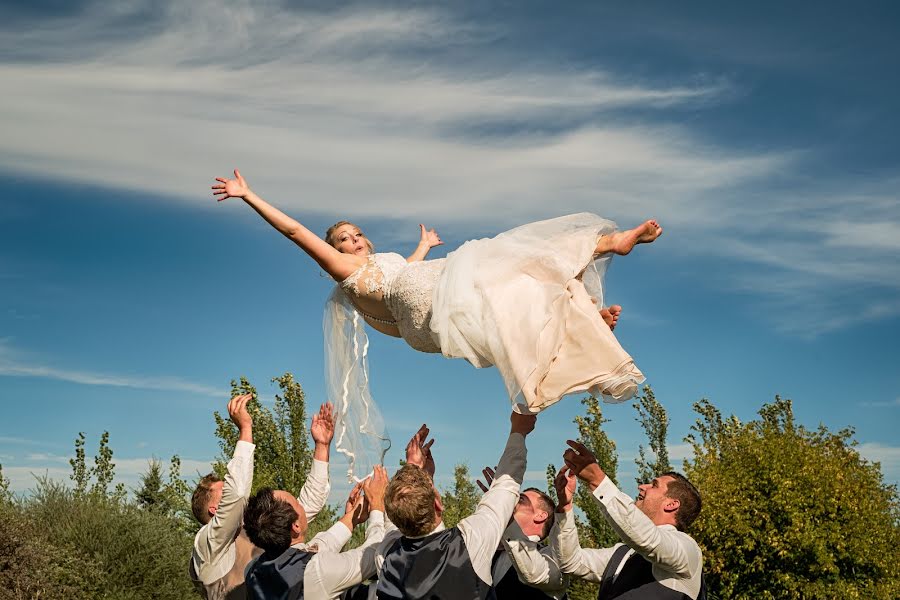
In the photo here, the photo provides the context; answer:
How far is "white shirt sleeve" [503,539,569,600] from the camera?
4.95 metres

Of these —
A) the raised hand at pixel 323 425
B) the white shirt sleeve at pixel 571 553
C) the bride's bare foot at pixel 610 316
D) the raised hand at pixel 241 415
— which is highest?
the bride's bare foot at pixel 610 316

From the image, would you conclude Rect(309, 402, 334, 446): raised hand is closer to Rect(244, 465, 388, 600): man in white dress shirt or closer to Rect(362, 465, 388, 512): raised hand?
Rect(362, 465, 388, 512): raised hand

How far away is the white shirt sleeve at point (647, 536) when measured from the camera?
438 cm

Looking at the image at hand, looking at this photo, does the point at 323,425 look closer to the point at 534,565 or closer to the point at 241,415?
the point at 241,415

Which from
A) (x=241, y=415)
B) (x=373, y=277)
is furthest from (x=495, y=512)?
(x=373, y=277)

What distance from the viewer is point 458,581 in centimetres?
429

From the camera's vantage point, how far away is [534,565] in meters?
4.97

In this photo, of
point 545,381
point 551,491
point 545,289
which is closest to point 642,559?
point 545,381

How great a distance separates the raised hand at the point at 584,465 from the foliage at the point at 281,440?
536 inches

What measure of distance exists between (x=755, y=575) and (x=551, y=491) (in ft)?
20.6

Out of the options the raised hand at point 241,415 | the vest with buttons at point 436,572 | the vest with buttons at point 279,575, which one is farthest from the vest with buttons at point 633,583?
the raised hand at point 241,415

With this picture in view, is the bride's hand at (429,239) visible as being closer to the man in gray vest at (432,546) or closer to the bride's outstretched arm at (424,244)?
the bride's outstretched arm at (424,244)

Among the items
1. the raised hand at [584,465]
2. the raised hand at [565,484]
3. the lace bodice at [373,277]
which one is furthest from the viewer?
the lace bodice at [373,277]

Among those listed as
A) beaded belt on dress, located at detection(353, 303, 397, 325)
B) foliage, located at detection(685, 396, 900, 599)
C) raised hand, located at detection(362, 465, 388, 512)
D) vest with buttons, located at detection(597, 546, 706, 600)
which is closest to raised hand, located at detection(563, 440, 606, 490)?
vest with buttons, located at detection(597, 546, 706, 600)
